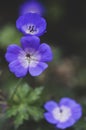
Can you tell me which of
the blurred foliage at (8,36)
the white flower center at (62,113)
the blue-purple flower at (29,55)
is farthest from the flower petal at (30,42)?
the blurred foliage at (8,36)

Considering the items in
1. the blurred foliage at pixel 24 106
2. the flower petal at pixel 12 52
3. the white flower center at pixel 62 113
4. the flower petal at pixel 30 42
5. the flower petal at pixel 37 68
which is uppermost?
the flower petal at pixel 30 42

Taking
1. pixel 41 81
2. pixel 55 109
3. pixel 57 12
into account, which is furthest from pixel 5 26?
pixel 55 109

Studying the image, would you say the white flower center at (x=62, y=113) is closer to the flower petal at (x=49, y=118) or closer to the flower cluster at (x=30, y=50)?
the flower petal at (x=49, y=118)

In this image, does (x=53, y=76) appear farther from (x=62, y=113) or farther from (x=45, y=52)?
(x=45, y=52)

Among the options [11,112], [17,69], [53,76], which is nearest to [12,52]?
[17,69]

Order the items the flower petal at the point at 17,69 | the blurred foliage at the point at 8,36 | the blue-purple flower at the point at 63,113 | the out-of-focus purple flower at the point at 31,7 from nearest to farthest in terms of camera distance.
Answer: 1. the flower petal at the point at 17,69
2. the blue-purple flower at the point at 63,113
3. the blurred foliage at the point at 8,36
4. the out-of-focus purple flower at the point at 31,7

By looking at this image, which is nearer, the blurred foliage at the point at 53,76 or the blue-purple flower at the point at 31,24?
the blue-purple flower at the point at 31,24
